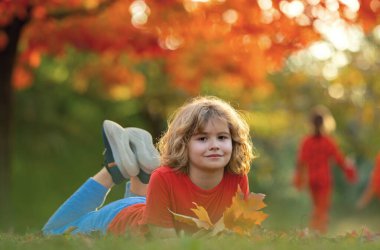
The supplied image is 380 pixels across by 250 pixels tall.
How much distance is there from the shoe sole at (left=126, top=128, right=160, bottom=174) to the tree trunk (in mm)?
6820

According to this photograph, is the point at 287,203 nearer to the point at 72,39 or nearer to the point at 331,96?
the point at 331,96

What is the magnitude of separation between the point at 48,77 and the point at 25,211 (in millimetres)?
3417

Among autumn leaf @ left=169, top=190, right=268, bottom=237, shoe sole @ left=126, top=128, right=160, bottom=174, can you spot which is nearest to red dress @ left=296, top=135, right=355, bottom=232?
shoe sole @ left=126, top=128, right=160, bottom=174

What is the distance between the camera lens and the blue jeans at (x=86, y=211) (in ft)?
19.2

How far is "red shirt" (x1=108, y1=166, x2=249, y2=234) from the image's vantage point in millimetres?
4965

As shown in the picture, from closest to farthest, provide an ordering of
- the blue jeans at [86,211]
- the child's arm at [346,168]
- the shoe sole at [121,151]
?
the blue jeans at [86,211], the shoe sole at [121,151], the child's arm at [346,168]

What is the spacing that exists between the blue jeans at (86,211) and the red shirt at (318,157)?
7.62m

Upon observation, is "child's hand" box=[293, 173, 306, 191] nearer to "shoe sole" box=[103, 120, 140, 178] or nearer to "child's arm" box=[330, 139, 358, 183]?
"child's arm" box=[330, 139, 358, 183]

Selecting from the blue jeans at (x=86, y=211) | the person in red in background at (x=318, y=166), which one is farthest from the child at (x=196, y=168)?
the person in red in background at (x=318, y=166)

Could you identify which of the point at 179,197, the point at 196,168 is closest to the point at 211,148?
the point at 196,168

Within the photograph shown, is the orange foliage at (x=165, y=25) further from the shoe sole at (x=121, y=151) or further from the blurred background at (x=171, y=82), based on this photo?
the shoe sole at (x=121, y=151)

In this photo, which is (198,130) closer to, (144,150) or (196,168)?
(196,168)

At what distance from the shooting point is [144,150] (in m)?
6.52

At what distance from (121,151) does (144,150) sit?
17cm
